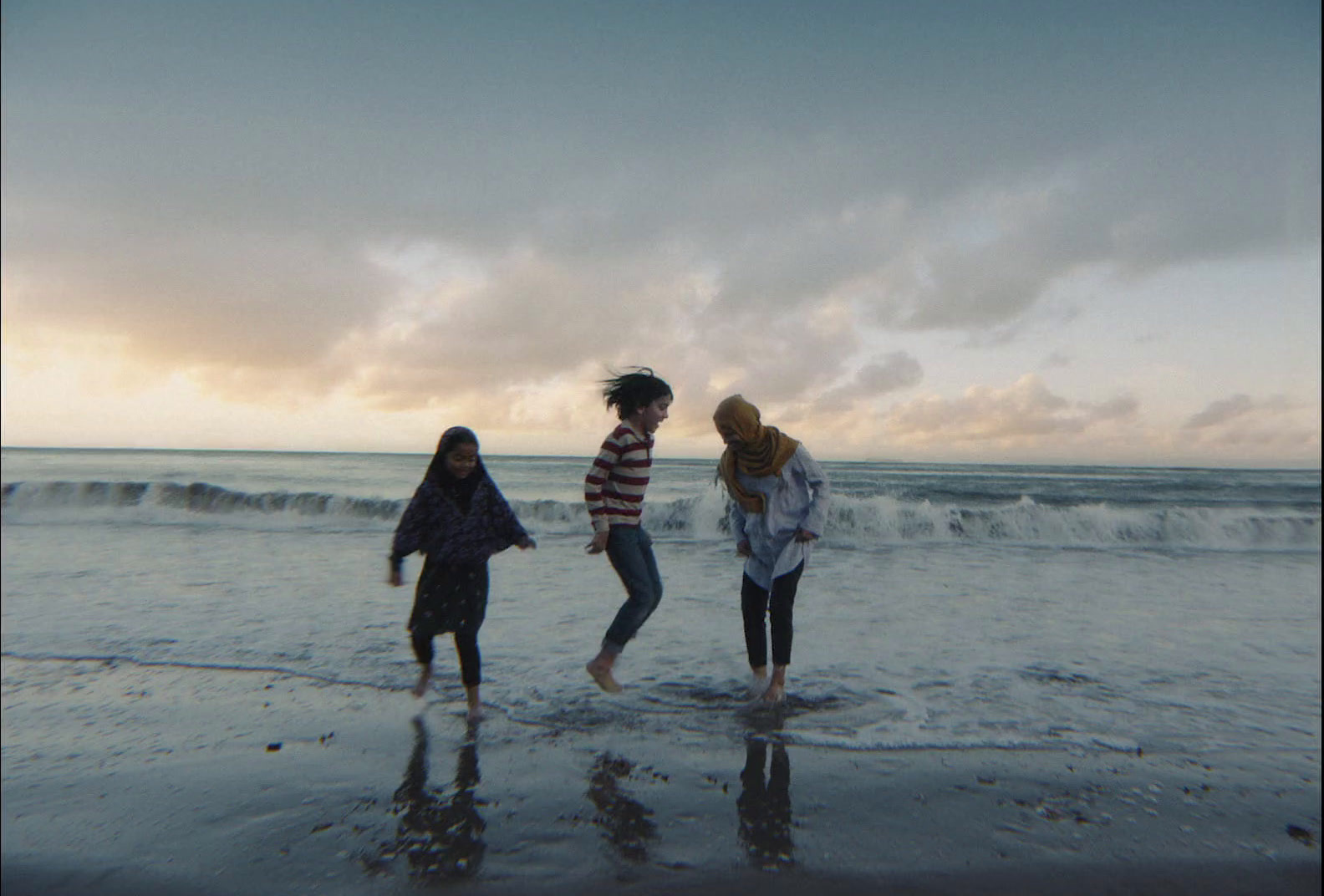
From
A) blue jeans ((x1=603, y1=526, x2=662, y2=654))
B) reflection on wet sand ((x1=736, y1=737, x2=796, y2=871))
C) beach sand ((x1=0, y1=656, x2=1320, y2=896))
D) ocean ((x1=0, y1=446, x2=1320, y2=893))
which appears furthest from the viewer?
blue jeans ((x1=603, y1=526, x2=662, y2=654))

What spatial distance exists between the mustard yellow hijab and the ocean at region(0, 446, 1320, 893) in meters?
1.42

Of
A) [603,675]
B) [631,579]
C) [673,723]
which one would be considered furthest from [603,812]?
[631,579]

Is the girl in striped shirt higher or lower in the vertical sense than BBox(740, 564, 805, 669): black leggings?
higher

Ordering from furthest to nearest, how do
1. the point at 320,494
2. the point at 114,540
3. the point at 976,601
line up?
the point at 320,494 < the point at 114,540 < the point at 976,601

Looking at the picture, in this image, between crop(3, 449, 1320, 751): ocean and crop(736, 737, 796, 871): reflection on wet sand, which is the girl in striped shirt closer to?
crop(3, 449, 1320, 751): ocean

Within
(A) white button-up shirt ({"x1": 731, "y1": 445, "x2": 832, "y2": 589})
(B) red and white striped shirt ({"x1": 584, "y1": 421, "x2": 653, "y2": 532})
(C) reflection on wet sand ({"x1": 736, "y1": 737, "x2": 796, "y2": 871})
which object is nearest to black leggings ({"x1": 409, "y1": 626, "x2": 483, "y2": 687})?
(B) red and white striped shirt ({"x1": 584, "y1": 421, "x2": 653, "y2": 532})

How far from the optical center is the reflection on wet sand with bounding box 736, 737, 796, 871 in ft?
8.96

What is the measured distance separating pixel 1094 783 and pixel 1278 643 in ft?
14.0

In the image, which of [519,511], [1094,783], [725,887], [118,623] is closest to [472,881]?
[725,887]

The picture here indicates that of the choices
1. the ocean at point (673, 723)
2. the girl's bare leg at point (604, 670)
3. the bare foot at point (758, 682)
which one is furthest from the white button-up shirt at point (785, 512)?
the girl's bare leg at point (604, 670)

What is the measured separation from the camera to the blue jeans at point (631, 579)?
14.4 ft

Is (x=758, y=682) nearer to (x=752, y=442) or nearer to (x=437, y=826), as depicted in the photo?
(x=752, y=442)

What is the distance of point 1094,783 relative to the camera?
3.41m

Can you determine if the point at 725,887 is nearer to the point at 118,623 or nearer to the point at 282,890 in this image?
the point at 282,890
